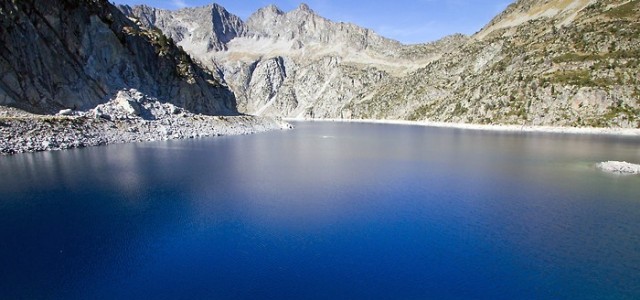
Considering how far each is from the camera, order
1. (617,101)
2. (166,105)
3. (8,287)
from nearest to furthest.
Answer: (8,287)
(166,105)
(617,101)

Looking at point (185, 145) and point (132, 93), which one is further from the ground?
point (132, 93)

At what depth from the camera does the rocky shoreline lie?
176ft

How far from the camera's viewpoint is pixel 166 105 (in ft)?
299

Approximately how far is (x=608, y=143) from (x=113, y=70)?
98637 mm

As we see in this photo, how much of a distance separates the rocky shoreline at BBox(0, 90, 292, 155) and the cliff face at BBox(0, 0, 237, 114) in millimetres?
3954

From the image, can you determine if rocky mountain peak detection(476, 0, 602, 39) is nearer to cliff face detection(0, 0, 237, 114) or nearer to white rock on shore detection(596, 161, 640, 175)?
white rock on shore detection(596, 161, 640, 175)

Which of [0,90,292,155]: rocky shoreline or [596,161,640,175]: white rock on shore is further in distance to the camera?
[0,90,292,155]: rocky shoreline

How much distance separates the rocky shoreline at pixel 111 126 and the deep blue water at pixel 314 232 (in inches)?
437

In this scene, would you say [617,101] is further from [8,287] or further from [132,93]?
[8,287]

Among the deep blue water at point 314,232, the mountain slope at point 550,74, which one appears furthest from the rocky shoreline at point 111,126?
the mountain slope at point 550,74

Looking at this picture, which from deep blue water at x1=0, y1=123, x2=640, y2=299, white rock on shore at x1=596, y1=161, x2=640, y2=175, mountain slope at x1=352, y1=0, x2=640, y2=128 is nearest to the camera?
deep blue water at x1=0, y1=123, x2=640, y2=299

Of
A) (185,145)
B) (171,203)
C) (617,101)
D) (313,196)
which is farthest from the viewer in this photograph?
(617,101)

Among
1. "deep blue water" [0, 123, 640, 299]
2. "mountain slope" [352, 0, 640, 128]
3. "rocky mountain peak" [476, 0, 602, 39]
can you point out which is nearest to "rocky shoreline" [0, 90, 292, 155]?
"deep blue water" [0, 123, 640, 299]

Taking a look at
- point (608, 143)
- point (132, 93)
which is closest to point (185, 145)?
point (132, 93)
